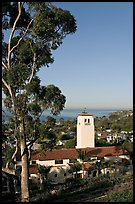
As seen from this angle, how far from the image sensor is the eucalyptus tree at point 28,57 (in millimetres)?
9578

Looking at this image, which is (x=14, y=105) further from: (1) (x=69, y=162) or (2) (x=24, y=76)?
(1) (x=69, y=162)

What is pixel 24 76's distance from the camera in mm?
9695

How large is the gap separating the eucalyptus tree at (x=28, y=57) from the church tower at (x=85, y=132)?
824 inches

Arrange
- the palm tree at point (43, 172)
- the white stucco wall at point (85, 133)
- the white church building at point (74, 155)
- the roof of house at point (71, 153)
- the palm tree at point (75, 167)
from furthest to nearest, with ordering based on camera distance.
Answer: the white stucco wall at point (85, 133) < the roof of house at point (71, 153) < the white church building at point (74, 155) < the palm tree at point (75, 167) < the palm tree at point (43, 172)

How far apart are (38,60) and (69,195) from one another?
16.6ft

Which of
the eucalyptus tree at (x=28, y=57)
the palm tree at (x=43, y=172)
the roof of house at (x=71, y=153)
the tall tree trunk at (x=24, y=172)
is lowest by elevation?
the palm tree at (x=43, y=172)

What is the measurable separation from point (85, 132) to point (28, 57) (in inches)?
870

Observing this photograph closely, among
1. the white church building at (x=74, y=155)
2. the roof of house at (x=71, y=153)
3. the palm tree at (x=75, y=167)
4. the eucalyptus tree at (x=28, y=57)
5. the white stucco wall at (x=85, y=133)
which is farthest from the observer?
the white stucco wall at (x=85, y=133)

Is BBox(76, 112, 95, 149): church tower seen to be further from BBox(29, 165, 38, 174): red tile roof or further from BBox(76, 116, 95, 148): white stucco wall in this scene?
BBox(29, 165, 38, 174): red tile roof

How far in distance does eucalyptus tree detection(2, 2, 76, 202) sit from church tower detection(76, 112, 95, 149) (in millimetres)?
20938

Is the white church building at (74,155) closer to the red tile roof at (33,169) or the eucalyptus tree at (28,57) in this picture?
the red tile roof at (33,169)

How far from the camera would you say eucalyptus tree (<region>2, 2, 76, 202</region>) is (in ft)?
31.4

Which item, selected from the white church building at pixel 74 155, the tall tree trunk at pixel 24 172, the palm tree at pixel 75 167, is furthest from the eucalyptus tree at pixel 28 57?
the palm tree at pixel 75 167

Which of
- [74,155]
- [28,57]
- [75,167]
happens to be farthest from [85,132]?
[28,57]
